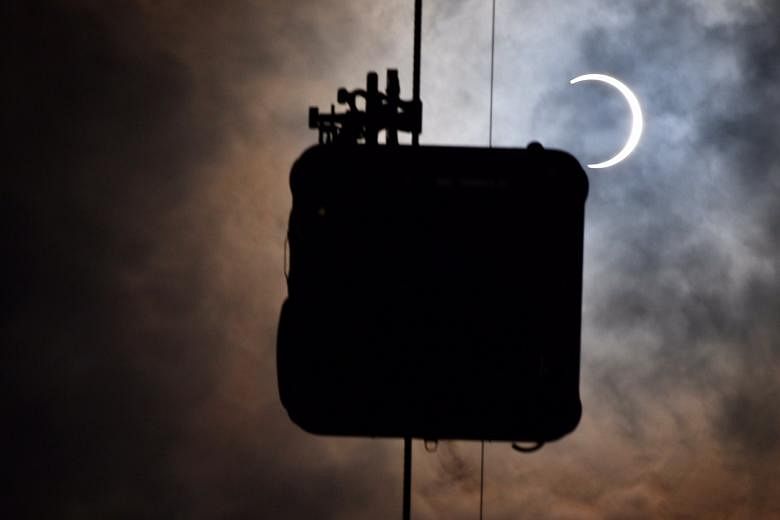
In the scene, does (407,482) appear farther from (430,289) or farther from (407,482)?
(430,289)

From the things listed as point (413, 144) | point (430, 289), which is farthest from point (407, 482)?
point (413, 144)

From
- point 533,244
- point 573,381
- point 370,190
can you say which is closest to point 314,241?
point 370,190

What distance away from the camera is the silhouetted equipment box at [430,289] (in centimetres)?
787

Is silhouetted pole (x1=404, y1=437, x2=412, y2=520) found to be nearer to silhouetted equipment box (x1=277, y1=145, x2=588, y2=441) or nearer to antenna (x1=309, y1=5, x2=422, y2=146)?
silhouetted equipment box (x1=277, y1=145, x2=588, y2=441)

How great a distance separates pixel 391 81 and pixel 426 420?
400cm

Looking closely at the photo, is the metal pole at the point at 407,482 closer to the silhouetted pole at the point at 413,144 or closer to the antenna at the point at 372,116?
the silhouetted pole at the point at 413,144

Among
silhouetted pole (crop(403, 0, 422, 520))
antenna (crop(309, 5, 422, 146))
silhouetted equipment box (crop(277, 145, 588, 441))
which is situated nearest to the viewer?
silhouetted equipment box (crop(277, 145, 588, 441))

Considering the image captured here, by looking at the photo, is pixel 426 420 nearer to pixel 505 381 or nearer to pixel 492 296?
pixel 505 381

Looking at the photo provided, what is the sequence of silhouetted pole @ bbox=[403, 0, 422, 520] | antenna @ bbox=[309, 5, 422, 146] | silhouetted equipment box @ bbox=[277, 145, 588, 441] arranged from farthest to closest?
antenna @ bbox=[309, 5, 422, 146] < silhouetted pole @ bbox=[403, 0, 422, 520] < silhouetted equipment box @ bbox=[277, 145, 588, 441]

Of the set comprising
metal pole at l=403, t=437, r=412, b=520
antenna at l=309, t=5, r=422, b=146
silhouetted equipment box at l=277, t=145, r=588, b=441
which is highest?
antenna at l=309, t=5, r=422, b=146

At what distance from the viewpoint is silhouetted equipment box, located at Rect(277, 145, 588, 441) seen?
7867 mm

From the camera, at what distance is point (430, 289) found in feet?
25.8

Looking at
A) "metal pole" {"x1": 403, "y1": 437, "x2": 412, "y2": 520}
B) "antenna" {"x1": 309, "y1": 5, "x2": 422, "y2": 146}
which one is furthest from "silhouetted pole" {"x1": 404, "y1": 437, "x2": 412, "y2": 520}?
"antenna" {"x1": 309, "y1": 5, "x2": 422, "y2": 146}

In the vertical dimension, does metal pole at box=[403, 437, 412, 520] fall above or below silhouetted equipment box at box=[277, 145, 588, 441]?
below
